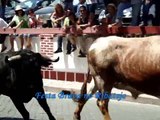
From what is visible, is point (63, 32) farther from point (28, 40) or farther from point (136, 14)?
point (136, 14)

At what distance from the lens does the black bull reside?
7.53 metres

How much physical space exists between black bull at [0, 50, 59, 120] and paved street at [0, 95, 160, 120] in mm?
922

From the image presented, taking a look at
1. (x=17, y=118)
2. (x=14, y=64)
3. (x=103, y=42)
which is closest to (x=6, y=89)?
(x=14, y=64)

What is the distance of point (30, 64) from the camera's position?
757 cm

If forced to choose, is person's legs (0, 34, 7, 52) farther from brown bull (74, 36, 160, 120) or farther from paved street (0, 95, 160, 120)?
brown bull (74, 36, 160, 120)

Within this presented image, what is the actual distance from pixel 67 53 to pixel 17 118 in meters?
4.05

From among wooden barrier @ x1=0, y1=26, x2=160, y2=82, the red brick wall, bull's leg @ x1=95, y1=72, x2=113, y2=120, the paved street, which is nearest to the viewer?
bull's leg @ x1=95, y1=72, x2=113, y2=120

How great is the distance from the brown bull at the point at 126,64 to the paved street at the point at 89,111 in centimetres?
167

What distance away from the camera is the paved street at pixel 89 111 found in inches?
336

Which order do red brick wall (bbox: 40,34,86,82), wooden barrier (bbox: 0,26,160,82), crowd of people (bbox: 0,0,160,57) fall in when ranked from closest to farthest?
wooden barrier (bbox: 0,26,160,82) → crowd of people (bbox: 0,0,160,57) → red brick wall (bbox: 40,34,86,82)

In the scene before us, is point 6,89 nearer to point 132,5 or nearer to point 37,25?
point 132,5

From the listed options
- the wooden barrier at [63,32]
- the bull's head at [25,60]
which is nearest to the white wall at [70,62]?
the wooden barrier at [63,32]

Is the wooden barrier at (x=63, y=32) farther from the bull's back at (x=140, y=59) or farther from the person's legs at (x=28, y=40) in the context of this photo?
the bull's back at (x=140, y=59)

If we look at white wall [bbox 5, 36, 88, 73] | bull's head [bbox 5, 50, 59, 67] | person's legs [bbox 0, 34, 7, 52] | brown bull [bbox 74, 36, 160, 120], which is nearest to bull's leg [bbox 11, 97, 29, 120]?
bull's head [bbox 5, 50, 59, 67]
